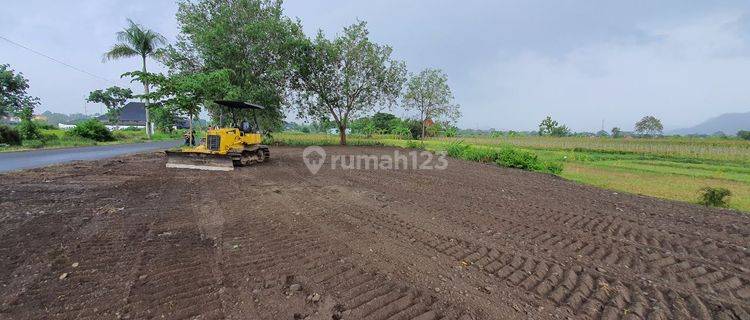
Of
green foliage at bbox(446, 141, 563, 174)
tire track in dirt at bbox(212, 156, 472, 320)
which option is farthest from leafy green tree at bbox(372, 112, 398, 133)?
tire track in dirt at bbox(212, 156, 472, 320)

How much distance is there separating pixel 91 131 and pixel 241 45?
1360 centimetres

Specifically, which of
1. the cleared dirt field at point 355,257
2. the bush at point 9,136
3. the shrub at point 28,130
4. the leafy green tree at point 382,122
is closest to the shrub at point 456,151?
the cleared dirt field at point 355,257

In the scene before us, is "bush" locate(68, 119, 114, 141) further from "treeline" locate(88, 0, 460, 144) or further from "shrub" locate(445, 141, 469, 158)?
"shrub" locate(445, 141, 469, 158)

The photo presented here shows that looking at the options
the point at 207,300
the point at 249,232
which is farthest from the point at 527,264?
the point at 249,232

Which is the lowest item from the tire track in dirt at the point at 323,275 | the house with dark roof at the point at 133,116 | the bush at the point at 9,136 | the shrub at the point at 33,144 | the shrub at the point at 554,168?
the tire track in dirt at the point at 323,275

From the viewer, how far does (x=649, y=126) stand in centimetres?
8950

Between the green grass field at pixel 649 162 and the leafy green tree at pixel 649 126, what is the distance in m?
65.9

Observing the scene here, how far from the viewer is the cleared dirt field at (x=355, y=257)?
275cm

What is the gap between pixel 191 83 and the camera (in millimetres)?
13836

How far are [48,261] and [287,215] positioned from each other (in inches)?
114

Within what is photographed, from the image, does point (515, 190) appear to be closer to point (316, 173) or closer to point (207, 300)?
point (316, 173)

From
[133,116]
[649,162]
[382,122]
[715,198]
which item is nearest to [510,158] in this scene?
[715,198]

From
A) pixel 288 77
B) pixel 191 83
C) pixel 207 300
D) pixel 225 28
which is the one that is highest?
pixel 225 28

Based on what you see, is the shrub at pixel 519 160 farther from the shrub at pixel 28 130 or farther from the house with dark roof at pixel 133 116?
the house with dark roof at pixel 133 116
